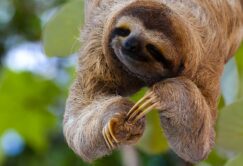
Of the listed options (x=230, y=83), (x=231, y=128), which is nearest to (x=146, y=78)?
(x=231, y=128)

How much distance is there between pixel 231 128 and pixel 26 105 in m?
Result: 1.11

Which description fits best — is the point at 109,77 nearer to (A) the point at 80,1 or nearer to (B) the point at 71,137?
(B) the point at 71,137

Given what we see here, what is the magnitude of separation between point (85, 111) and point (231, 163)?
0.28 m

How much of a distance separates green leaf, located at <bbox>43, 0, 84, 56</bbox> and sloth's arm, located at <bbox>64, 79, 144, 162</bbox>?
26cm

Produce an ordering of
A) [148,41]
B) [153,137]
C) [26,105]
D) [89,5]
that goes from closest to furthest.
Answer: [148,41] → [89,5] → [153,137] → [26,105]

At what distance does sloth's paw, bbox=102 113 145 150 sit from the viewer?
2.34 ft

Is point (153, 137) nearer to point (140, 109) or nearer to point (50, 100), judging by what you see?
Result: point (140, 109)

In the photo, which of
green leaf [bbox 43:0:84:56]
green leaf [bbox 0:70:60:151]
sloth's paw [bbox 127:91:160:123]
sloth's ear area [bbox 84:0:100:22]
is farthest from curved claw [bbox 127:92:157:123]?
green leaf [bbox 0:70:60:151]

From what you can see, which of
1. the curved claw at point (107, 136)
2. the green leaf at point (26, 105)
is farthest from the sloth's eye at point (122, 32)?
the green leaf at point (26, 105)

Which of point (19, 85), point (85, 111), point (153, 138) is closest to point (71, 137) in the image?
point (85, 111)

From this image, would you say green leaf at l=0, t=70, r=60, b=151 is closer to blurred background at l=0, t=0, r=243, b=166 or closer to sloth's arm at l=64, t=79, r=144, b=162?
blurred background at l=0, t=0, r=243, b=166

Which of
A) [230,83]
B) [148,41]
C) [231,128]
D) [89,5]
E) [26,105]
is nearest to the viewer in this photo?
[148,41]

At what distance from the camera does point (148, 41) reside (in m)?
0.70

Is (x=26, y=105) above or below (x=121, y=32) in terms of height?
below
